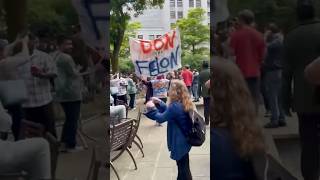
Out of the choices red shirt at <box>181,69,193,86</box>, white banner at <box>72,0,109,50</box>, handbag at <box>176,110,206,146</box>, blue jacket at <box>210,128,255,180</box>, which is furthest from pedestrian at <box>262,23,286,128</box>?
red shirt at <box>181,69,193,86</box>

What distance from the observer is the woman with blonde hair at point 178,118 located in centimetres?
474

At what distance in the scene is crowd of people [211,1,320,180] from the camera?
2357 mm

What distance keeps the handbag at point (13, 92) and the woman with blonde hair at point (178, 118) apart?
2279 millimetres

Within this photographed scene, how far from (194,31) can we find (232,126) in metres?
37.9

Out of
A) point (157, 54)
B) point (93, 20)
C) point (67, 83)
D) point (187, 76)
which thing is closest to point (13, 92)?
point (67, 83)

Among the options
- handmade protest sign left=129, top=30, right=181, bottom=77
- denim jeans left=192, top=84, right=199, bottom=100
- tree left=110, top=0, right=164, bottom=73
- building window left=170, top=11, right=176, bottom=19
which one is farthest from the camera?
building window left=170, top=11, right=176, bottom=19

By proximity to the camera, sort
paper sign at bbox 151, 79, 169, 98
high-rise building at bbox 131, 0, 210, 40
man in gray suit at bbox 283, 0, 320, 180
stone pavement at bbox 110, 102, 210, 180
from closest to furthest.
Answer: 1. man in gray suit at bbox 283, 0, 320, 180
2. stone pavement at bbox 110, 102, 210, 180
3. paper sign at bbox 151, 79, 169, 98
4. high-rise building at bbox 131, 0, 210, 40

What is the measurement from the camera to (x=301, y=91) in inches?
94.6

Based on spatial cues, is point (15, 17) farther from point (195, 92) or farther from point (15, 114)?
point (195, 92)

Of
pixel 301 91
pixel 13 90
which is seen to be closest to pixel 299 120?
pixel 301 91

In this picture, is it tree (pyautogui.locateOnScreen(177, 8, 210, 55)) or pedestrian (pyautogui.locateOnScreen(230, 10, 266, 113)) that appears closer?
pedestrian (pyautogui.locateOnScreen(230, 10, 266, 113))

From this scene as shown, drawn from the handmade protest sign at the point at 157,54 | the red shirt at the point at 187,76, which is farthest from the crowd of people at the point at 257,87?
the red shirt at the point at 187,76

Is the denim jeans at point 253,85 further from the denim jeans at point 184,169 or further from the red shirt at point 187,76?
the red shirt at point 187,76

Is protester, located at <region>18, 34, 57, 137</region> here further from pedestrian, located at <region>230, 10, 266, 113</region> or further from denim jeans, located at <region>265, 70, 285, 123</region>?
denim jeans, located at <region>265, 70, 285, 123</region>
